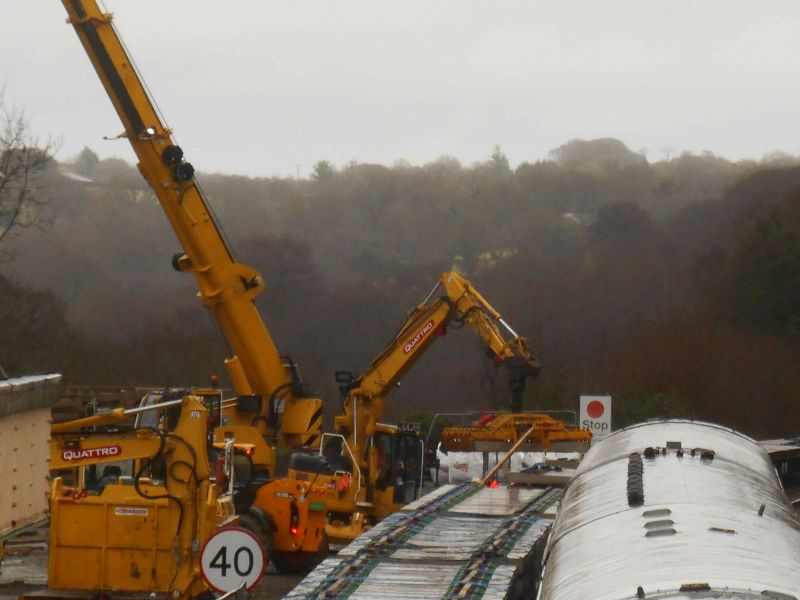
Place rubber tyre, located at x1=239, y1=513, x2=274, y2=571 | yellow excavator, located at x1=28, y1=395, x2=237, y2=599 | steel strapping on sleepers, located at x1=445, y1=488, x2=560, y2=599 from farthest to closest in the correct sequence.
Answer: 1. rubber tyre, located at x1=239, y1=513, x2=274, y2=571
2. yellow excavator, located at x1=28, y1=395, x2=237, y2=599
3. steel strapping on sleepers, located at x1=445, y1=488, x2=560, y2=599

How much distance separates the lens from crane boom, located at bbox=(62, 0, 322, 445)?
27.9 metres

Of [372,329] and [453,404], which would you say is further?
[372,329]

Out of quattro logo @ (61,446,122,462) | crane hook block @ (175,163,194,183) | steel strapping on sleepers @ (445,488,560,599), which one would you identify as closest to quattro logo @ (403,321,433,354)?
crane hook block @ (175,163,194,183)

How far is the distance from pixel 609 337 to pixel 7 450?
3725cm

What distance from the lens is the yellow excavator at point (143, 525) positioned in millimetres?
17594

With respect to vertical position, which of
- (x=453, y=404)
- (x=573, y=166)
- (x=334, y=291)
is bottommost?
(x=453, y=404)

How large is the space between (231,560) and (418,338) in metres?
16.9

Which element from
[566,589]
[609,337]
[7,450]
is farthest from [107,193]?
[566,589]

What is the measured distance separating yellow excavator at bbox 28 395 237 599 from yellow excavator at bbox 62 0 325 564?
366 inches

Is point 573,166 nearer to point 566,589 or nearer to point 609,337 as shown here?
point 609,337

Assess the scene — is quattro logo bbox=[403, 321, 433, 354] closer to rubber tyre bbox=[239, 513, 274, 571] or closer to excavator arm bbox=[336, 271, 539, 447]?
excavator arm bbox=[336, 271, 539, 447]

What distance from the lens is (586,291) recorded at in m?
52.1

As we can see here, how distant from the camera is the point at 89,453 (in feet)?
57.0

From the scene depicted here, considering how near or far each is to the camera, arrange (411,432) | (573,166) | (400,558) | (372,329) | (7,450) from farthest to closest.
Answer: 1. (573,166)
2. (372,329)
3. (411,432)
4. (7,450)
5. (400,558)
